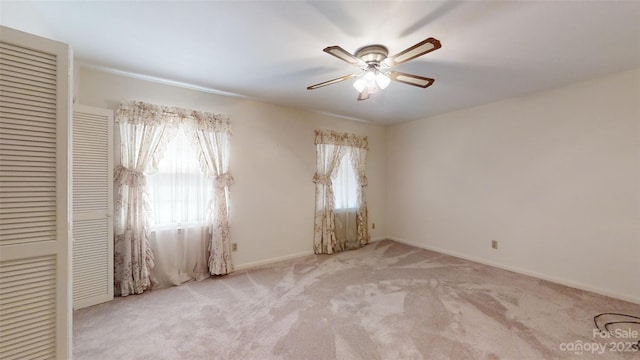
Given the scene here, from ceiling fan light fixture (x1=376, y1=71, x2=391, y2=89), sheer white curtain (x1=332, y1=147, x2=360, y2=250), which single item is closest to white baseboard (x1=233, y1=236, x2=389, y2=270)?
sheer white curtain (x1=332, y1=147, x2=360, y2=250)

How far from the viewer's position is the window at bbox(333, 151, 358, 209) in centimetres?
447

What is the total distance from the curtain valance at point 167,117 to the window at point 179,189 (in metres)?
0.19

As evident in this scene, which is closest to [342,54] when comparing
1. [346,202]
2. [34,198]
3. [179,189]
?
[34,198]

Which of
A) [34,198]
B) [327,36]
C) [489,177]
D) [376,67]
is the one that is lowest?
[34,198]

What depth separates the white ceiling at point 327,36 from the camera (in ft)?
5.43

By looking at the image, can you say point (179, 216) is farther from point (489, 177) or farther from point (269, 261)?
point (489, 177)

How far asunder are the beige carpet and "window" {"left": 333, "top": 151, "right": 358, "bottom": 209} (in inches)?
60.5

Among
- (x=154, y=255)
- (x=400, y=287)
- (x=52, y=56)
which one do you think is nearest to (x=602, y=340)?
(x=400, y=287)

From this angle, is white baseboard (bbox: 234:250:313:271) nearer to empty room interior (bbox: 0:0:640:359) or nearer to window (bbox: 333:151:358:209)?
empty room interior (bbox: 0:0:640:359)

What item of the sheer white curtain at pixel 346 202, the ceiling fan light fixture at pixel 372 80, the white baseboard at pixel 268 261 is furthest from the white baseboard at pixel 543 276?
the ceiling fan light fixture at pixel 372 80

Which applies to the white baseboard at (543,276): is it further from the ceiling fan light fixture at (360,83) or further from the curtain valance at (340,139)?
the ceiling fan light fixture at (360,83)

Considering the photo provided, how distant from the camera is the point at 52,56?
112cm

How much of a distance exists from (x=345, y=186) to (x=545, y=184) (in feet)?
9.18

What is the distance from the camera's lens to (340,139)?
4426 mm
